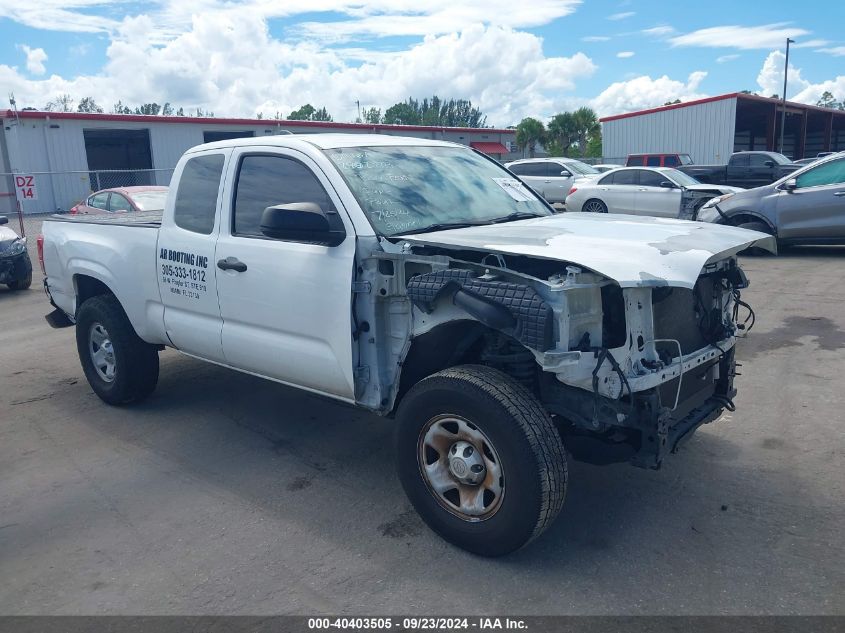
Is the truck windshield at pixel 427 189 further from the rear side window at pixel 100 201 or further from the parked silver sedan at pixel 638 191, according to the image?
the rear side window at pixel 100 201

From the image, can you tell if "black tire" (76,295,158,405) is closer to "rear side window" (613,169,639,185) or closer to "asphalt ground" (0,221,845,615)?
"asphalt ground" (0,221,845,615)

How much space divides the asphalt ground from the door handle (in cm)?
127

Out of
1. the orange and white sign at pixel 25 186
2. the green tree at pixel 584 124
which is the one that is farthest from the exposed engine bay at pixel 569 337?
the green tree at pixel 584 124

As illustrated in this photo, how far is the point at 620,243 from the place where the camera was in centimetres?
373

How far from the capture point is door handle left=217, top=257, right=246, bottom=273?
461cm

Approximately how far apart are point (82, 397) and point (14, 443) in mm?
1055

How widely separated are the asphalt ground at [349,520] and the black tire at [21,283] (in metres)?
7.41

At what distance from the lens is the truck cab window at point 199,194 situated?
5016 millimetres

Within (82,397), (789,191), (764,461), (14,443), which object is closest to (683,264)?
(764,461)

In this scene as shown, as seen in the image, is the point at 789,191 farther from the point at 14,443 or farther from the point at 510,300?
the point at 14,443

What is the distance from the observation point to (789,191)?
1224cm

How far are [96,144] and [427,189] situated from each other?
37.7m

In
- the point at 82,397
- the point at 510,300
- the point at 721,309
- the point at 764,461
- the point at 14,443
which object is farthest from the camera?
the point at 82,397

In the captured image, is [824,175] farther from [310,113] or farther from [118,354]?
[310,113]
